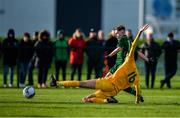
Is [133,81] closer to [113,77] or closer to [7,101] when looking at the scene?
[113,77]

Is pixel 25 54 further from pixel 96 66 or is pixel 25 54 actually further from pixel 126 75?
pixel 126 75

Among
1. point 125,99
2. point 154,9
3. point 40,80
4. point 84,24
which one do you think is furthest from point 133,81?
point 154,9

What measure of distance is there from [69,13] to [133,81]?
45.3m

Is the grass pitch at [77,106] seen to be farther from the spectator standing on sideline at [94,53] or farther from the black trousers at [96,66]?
the black trousers at [96,66]

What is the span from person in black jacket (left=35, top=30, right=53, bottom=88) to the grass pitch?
3.92m

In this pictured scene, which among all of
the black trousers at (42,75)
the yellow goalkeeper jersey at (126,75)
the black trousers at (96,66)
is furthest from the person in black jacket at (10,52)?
the yellow goalkeeper jersey at (126,75)

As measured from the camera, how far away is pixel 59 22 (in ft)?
227

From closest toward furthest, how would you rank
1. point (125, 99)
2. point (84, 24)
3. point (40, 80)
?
point (125, 99), point (40, 80), point (84, 24)

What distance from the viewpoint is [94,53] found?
34.8m

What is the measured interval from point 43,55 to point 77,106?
33.8 ft

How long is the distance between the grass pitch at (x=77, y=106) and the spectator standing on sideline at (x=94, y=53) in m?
5.48

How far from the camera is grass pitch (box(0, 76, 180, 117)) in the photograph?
70.7 feet

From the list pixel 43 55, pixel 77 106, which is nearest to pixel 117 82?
pixel 77 106

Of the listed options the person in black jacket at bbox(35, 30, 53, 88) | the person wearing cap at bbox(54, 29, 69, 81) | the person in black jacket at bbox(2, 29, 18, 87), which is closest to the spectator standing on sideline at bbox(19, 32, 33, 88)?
the person in black jacket at bbox(2, 29, 18, 87)
